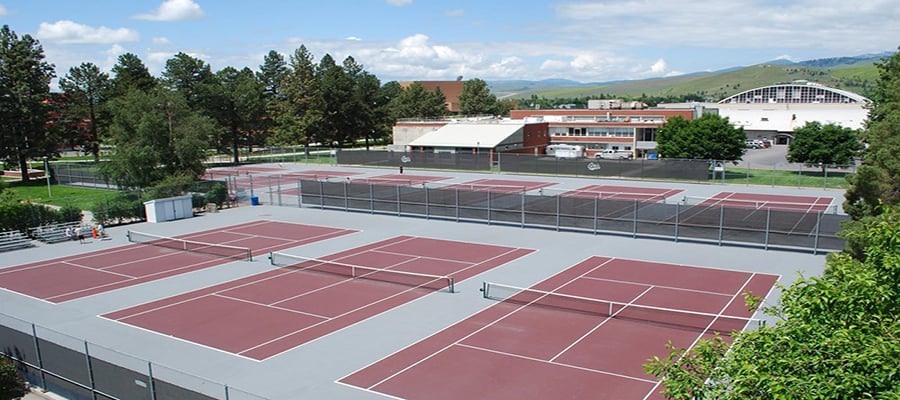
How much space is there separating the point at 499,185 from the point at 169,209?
2506 centimetres

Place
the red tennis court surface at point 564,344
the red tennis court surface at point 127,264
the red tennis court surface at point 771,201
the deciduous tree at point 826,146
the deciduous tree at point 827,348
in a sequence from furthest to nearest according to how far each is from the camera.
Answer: the deciduous tree at point 826,146, the red tennis court surface at point 771,201, the red tennis court surface at point 127,264, the red tennis court surface at point 564,344, the deciduous tree at point 827,348

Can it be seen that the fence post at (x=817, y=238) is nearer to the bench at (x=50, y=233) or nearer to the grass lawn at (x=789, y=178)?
the grass lawn at (x=789, y=178)

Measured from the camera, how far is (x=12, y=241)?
3231 cm

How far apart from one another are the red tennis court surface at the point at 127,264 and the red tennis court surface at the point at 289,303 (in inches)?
152

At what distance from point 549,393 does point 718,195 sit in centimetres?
3544

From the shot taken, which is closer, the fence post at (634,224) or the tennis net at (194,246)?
the tennis net at (194,246)

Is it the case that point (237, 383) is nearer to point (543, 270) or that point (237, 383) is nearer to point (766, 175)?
point (543, 270)

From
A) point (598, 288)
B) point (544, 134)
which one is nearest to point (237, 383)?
A: point (598, 288)

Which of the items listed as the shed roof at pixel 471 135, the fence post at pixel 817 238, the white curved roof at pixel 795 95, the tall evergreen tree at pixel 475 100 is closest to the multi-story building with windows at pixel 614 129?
the shed roof at pixel 471 135

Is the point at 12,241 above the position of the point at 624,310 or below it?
above

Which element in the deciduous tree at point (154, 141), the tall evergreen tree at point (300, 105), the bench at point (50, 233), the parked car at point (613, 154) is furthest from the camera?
the tall evergreen tree at point (300, 105)

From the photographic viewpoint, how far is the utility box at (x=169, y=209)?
38.6 meters

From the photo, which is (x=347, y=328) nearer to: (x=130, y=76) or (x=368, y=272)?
(x=368, y=272)

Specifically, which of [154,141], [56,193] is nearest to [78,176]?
[56,193]
